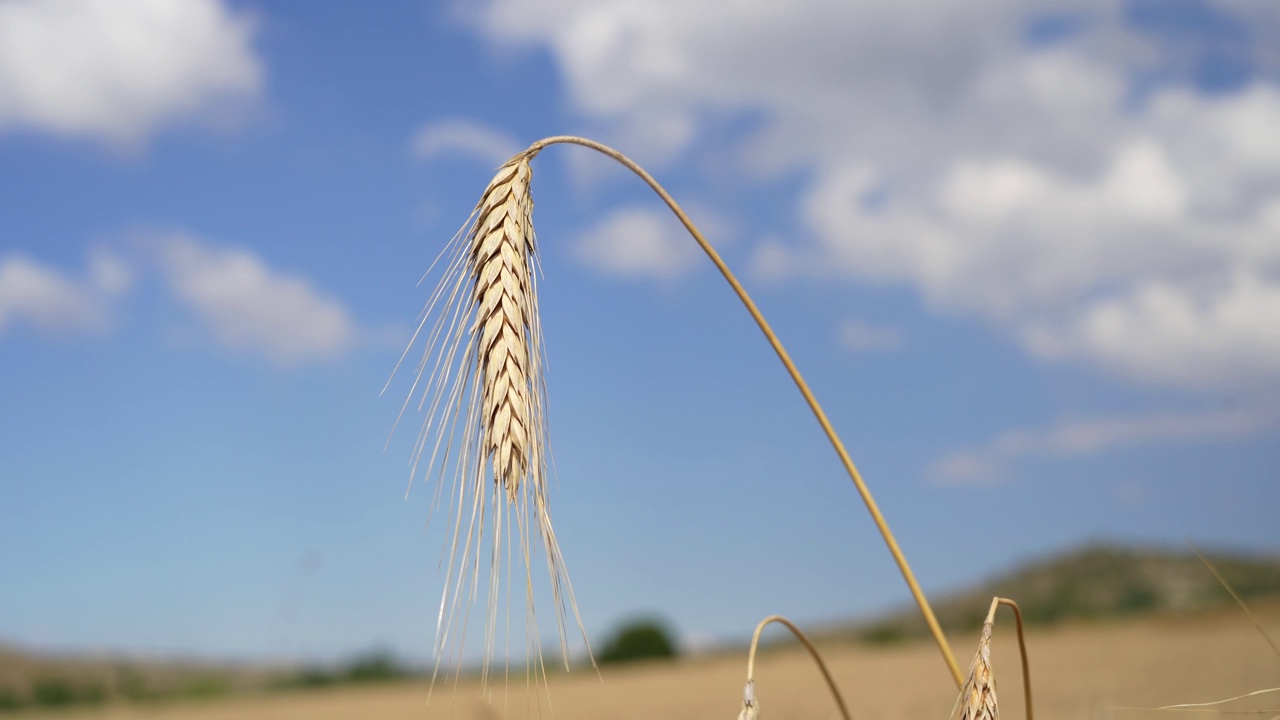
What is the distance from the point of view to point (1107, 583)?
33719mm

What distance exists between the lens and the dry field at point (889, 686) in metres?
7.52

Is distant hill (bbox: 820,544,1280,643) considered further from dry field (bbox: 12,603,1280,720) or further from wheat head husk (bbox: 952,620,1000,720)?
wheat head husk (bbox: 952,620,1000,720)

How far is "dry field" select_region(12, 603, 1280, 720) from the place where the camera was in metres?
7.52

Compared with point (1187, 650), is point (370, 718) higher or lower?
lower

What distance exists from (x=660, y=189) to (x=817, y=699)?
8.04m

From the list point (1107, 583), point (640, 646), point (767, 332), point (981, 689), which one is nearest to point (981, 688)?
point (981, 689)

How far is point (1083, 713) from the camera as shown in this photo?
5984mm

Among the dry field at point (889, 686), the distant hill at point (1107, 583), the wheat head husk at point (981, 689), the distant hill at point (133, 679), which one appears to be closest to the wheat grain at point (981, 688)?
the wheat head husk at point (981, 689)

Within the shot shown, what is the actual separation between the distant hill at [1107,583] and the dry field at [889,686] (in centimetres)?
A: 1114

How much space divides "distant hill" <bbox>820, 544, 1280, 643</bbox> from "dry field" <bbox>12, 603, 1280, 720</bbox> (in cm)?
1114

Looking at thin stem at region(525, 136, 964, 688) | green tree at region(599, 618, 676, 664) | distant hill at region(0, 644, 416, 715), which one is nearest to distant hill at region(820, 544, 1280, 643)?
green tree at region(599, 618, 676, 664)

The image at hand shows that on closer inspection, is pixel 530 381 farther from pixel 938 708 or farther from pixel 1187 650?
pixel 1187 650

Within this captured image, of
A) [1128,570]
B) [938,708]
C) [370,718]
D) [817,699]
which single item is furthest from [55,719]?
[1128,570]

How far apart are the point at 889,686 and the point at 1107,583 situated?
27.4m
